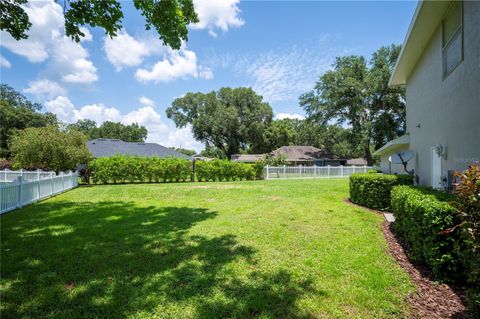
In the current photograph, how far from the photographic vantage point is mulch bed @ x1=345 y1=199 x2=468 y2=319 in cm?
288

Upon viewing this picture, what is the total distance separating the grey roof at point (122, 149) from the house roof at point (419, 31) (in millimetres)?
21919

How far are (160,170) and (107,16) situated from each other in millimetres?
12871

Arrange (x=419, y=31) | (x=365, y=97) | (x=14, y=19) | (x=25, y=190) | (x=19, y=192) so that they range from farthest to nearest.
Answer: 1. (x=365, y=97)
2. (x=25, y=190)
3. (x=19, y=192)
4. (x=419, y=31)
5. (x=14, y=19)

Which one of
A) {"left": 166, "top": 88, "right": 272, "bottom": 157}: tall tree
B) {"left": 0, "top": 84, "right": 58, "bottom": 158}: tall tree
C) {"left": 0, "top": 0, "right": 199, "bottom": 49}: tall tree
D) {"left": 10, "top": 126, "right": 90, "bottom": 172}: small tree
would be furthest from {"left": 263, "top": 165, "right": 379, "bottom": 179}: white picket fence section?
{"left": 0, "top": 84, "right": 58, "bottom": 158}: tall tree

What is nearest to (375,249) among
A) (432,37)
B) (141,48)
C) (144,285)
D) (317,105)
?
(144,285)

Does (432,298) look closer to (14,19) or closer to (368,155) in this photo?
(14,19)

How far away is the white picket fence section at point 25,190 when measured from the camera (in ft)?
25.6

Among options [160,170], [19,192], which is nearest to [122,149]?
[160,170]

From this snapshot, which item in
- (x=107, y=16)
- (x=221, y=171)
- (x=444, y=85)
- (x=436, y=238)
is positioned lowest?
(x=436, y=238)

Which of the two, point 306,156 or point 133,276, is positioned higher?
point 306,156

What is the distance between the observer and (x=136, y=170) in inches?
727

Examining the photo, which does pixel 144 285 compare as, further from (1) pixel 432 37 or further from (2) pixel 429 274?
(1) pixel 432 37

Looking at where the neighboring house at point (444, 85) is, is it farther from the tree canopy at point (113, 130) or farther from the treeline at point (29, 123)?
the tree canopy at point (113, 130)

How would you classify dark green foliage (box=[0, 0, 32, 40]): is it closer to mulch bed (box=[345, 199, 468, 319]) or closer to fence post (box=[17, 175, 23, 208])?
fence post (box=[17, 175, 23, 208])
